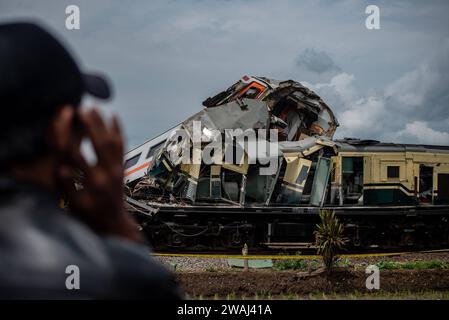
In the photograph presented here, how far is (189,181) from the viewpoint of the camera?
61.3 feet

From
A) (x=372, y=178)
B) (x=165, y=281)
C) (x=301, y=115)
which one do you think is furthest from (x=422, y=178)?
(x=165, y=281)

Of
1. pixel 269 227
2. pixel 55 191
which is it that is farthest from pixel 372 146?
pixel 55 191

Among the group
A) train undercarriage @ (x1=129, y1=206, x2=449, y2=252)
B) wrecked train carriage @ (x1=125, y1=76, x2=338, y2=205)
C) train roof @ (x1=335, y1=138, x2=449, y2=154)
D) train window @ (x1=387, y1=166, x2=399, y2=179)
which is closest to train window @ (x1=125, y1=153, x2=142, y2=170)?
wrecked train carriage @ (x1=125, y1=76, x2=338, y2=205)

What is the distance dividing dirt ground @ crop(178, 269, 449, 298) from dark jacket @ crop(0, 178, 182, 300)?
438 inches

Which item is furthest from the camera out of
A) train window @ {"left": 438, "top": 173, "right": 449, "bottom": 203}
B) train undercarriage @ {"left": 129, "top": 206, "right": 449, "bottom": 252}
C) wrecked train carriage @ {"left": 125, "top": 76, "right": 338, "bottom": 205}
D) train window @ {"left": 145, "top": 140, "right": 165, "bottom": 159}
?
train window @ {"left": 145, "top": 140, "right": 165, "bottom": 159}

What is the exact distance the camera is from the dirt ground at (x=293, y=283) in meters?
12.7

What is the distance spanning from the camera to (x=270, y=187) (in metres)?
18.8

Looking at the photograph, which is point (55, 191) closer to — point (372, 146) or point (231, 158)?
point (231, 158)

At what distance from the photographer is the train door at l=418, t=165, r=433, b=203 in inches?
783

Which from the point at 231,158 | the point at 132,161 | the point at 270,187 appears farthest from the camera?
the point at 132,161

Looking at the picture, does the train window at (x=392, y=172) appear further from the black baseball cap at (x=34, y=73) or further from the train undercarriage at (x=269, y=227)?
the black baseball cap at (x=34, y=73)

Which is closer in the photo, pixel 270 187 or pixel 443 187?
pixel 270 187

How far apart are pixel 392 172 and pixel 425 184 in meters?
1.72

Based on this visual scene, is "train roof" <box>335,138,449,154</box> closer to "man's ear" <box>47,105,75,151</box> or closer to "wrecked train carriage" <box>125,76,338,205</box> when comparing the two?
"wrecked train carriage" <box>125,76,338,205</box>
